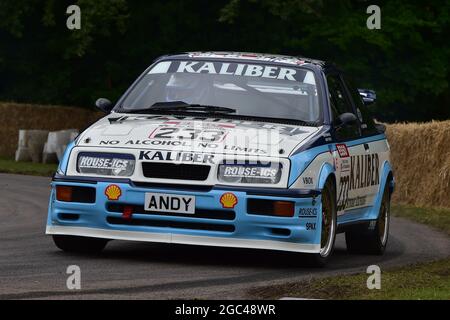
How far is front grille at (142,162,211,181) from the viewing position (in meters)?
10.9

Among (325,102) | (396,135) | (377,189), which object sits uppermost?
(325,102)

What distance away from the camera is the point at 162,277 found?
1009 centimetres

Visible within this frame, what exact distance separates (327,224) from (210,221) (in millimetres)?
1228

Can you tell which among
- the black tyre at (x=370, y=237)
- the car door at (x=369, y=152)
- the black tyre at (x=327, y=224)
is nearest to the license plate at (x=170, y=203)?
the black tyre at (x=327, y=224)

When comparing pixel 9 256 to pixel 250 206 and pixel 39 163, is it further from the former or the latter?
pixel 39 163

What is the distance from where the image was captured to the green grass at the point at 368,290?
9148mm

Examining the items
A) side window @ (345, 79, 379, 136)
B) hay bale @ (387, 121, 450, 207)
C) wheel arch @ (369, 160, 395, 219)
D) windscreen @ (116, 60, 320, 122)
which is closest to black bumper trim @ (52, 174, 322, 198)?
windscreen @ (116, 60, 320, 122)

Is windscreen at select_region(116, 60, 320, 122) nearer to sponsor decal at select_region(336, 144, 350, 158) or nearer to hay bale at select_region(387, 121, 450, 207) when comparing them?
sponsor decal at select_region(336, 144, 350, 158)

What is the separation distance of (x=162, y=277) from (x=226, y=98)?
2.51 meters

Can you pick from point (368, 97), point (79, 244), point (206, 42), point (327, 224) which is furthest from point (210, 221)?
point (206, 42)

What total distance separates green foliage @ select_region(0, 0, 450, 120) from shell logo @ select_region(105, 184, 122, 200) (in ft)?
83.0

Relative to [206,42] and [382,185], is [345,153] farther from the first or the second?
[206,42]
